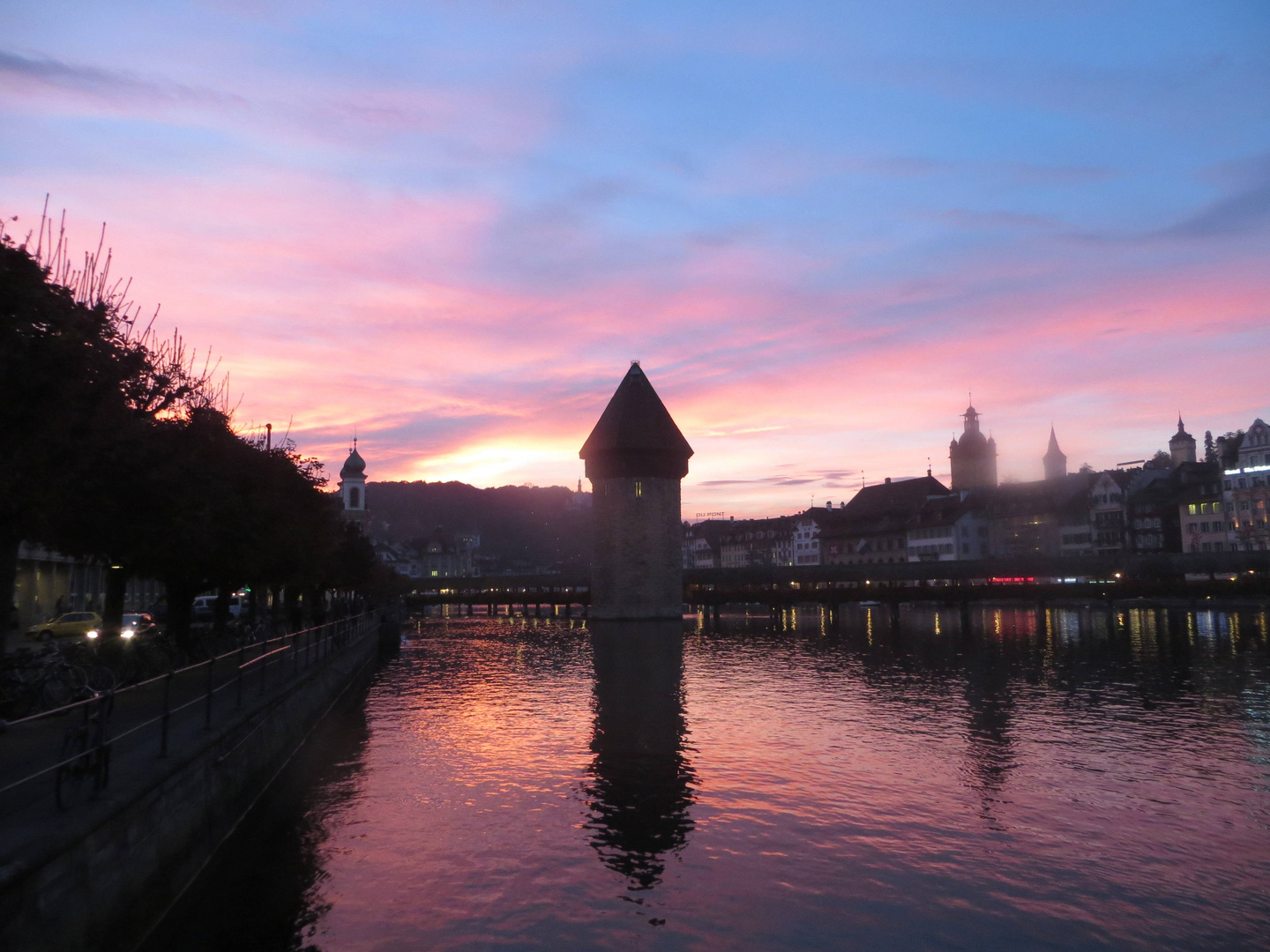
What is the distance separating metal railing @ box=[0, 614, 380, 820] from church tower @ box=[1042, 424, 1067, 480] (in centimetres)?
16863

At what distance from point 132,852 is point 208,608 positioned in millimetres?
50093

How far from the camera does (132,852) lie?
8.13 meters

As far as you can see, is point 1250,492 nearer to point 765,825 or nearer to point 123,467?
point 765,825

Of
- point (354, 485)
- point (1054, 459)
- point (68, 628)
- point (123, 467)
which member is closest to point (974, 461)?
point (1054, 459)

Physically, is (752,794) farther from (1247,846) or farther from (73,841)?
(73,841)

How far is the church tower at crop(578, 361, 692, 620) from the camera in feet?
210

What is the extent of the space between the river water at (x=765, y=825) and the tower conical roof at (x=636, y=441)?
127 feet

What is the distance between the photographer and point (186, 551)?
65.2ft

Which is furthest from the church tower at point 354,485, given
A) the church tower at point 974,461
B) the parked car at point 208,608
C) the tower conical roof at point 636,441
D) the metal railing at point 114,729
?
the metal railing at point 114,729

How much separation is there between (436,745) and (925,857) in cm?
1011

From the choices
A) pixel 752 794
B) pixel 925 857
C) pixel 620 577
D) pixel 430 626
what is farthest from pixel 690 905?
pixel 430 626

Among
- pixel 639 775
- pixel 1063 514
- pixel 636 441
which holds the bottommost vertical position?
pixel 639 775

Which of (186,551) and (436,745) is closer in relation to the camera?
(436,745)

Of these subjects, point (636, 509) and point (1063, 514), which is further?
point (1063, 514)
